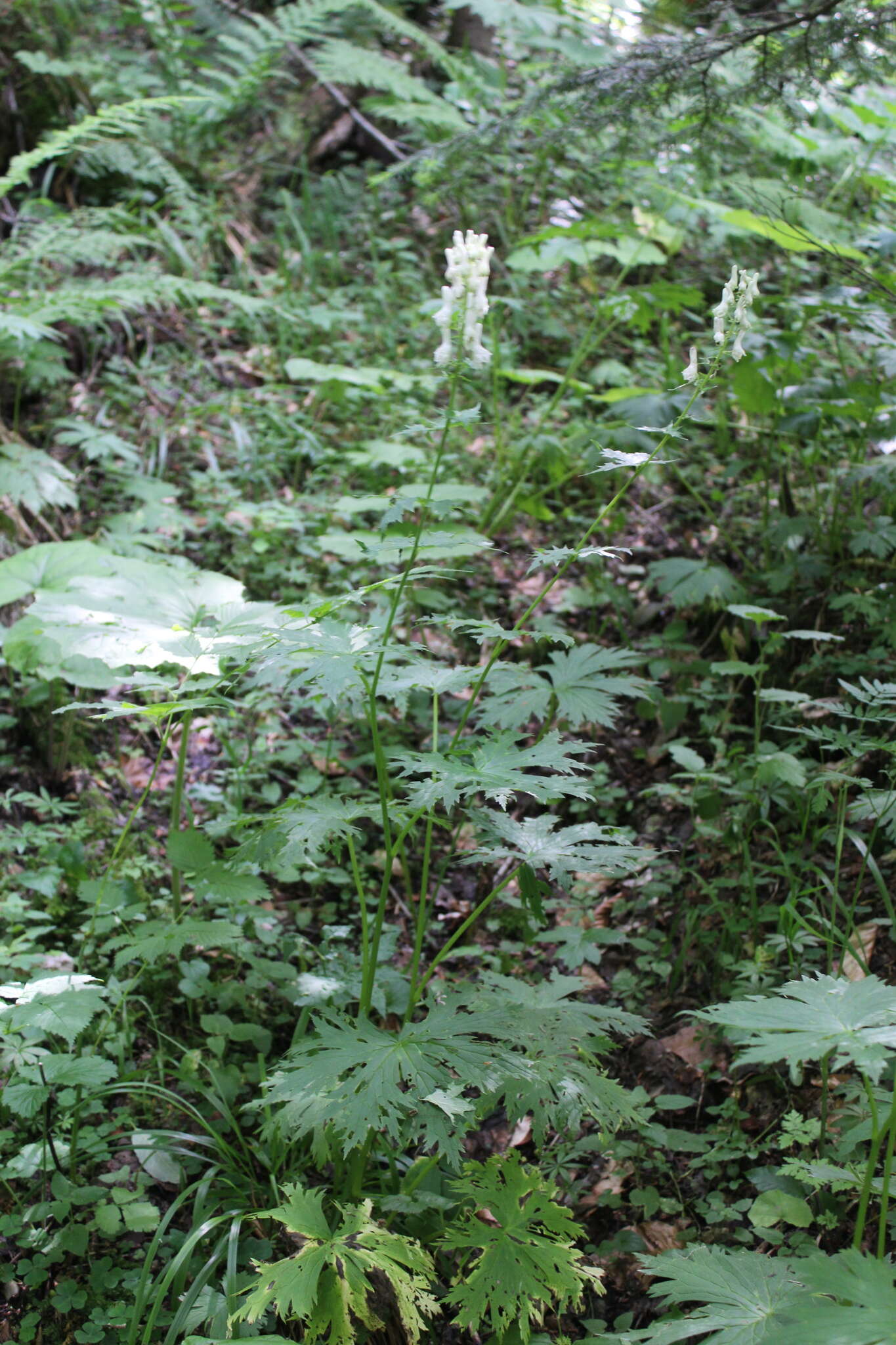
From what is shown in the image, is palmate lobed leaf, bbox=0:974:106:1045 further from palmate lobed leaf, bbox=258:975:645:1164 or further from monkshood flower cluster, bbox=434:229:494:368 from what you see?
monkshood flower cluster, bbox=434:229:494:368

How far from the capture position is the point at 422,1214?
5.16 feet

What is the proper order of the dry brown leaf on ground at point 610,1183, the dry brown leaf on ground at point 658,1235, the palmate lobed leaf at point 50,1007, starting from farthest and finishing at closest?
1. the dry brown leaf on ground at point 610,1183
2. the dry brown leaf on ground at point 658,1235
3. the palmate lobed leaf at point 50,1007

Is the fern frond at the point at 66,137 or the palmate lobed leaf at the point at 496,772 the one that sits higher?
the fern frond at the point at 66,137

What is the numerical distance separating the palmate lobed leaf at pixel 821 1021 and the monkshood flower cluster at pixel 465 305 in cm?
102

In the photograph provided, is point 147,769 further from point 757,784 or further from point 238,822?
point 757,784

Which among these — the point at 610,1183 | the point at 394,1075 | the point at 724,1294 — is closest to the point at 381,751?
the point at 394,1075

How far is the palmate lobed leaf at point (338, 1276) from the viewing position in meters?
1.25

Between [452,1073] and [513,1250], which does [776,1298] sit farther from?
[452,1073]

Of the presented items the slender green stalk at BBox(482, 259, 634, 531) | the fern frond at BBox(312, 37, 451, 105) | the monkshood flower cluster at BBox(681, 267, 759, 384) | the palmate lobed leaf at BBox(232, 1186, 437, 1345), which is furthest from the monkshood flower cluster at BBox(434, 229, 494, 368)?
the fern frond at BBox(312, 37, 451, 105)

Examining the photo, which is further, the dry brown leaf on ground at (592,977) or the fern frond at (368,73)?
the fern frond at (368,73)

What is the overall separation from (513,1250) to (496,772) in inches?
29.5

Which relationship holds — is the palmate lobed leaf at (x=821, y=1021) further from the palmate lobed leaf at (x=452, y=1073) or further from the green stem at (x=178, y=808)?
the green stem at (x=178, y=808)

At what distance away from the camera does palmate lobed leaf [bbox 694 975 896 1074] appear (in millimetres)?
943

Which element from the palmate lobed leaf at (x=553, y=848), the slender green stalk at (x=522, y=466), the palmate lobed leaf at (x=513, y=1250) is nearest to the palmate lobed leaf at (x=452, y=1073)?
the palmate lobed leaf at (x=513, y=1250)
